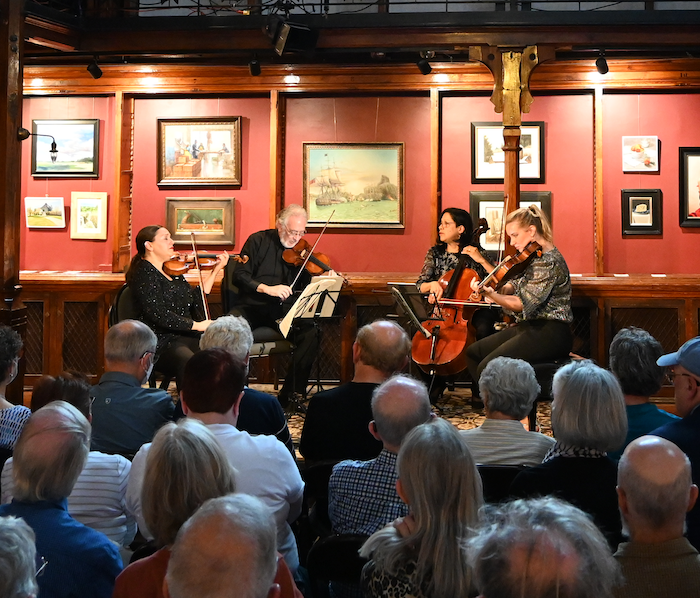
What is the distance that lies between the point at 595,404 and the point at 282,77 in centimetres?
594

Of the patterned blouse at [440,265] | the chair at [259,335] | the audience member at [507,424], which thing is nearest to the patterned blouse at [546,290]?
the patterned blouse at [440,265]

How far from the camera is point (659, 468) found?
1.92 m

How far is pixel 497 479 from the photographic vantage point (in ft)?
9.10

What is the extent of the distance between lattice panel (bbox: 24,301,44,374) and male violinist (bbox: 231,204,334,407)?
217 centimetres

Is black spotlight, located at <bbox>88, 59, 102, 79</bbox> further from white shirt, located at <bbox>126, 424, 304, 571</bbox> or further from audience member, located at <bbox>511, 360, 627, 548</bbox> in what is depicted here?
audience member, located at <bbox>511, 360, 627, 548</bbox>

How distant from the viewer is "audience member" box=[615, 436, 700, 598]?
6.00ft

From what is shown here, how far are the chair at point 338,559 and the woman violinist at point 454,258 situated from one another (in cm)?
455

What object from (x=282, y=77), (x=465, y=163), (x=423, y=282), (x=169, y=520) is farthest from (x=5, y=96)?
(x=169, y=520)

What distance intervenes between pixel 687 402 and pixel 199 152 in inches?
232

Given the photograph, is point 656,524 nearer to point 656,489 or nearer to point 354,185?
point 656,489

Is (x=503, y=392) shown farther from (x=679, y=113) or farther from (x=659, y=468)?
(x=679, y=113)

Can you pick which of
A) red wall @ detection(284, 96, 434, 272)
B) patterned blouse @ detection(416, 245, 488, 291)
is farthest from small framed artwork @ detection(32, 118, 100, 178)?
patterned blouse @ detection(416, 245, 488, 291)

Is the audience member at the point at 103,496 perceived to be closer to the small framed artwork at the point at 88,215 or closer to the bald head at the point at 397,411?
the bald head at the point at 397,411

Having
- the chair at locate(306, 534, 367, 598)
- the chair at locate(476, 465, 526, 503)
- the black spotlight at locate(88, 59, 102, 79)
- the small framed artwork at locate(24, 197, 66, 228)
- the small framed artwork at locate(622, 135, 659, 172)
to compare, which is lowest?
the chair at locate(306, 534, 367, 598)
